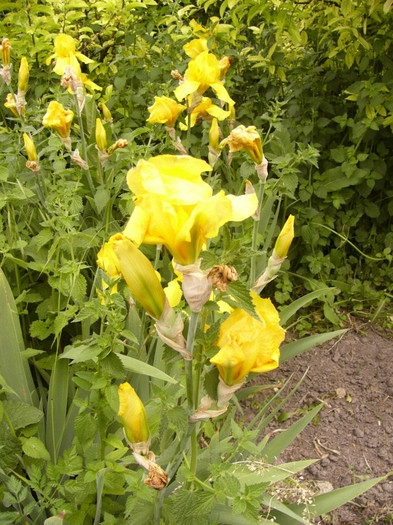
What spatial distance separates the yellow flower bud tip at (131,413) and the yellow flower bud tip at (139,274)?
0.68 ft

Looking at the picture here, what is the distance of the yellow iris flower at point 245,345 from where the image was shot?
2.39 feet

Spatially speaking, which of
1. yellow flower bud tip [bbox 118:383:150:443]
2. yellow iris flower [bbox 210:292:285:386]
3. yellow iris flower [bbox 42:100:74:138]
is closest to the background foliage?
yellow iris flower [bbox 42:100:74:138]

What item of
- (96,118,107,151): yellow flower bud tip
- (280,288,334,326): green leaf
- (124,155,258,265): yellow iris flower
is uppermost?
(124,155,258,265): yellow iris flower

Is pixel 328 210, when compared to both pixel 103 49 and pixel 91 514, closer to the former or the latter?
pixel 103 49

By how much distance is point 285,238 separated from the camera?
40.1 inches

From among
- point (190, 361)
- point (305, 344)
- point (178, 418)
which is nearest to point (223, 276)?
point (190, 361)

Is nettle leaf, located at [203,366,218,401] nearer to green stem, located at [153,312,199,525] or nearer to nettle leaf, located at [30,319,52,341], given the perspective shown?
green stem, located at [153,312,199,525]

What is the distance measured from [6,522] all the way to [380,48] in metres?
2.27

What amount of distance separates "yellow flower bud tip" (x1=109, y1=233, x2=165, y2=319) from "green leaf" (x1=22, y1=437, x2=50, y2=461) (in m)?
0.58

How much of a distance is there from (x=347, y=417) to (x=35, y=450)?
1.27 meters

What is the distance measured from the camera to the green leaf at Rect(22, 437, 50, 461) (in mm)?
1089

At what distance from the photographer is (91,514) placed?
3.74 feet

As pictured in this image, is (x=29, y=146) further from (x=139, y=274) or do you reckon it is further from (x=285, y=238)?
(x=139, y=274)

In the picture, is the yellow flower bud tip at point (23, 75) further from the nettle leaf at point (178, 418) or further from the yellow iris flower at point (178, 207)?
the nettle leaf at point (178, 418)
